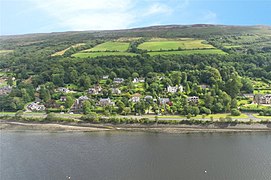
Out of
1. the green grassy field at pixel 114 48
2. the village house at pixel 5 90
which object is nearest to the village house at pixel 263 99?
the village house at pixel 5 90

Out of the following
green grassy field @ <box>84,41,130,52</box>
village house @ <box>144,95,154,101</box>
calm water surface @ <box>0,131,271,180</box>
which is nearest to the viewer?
calm water surface @ <box>0,131,271,180</box>

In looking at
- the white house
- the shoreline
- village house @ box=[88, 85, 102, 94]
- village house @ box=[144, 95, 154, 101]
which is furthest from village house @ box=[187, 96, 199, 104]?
village house @ box=[88, 85, 102, 94]

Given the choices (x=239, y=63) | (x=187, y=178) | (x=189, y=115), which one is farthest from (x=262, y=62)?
(x=187, y=178)

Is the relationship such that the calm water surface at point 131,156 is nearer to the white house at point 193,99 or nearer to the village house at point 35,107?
the village house at point 35,107

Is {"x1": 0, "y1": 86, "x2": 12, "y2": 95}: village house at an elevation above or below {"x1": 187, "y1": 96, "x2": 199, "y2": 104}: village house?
above

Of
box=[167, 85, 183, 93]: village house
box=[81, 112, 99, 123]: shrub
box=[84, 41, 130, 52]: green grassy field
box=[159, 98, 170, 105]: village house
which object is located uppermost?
box=[84, 41, 130, 52]: green grassy field

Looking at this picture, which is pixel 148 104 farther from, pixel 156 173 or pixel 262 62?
pixel 262 62

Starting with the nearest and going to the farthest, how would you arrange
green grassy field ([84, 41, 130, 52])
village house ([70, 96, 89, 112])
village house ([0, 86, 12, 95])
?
village house ([70, 96, 89, 112]), village house ([0, 86, 12, 95]), green grassy field ([84, 41, 130, 52])

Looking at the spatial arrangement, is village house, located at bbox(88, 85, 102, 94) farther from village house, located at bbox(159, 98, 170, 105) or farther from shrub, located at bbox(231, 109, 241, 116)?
shrub, located at bbox(231, 109, 241, 116)
